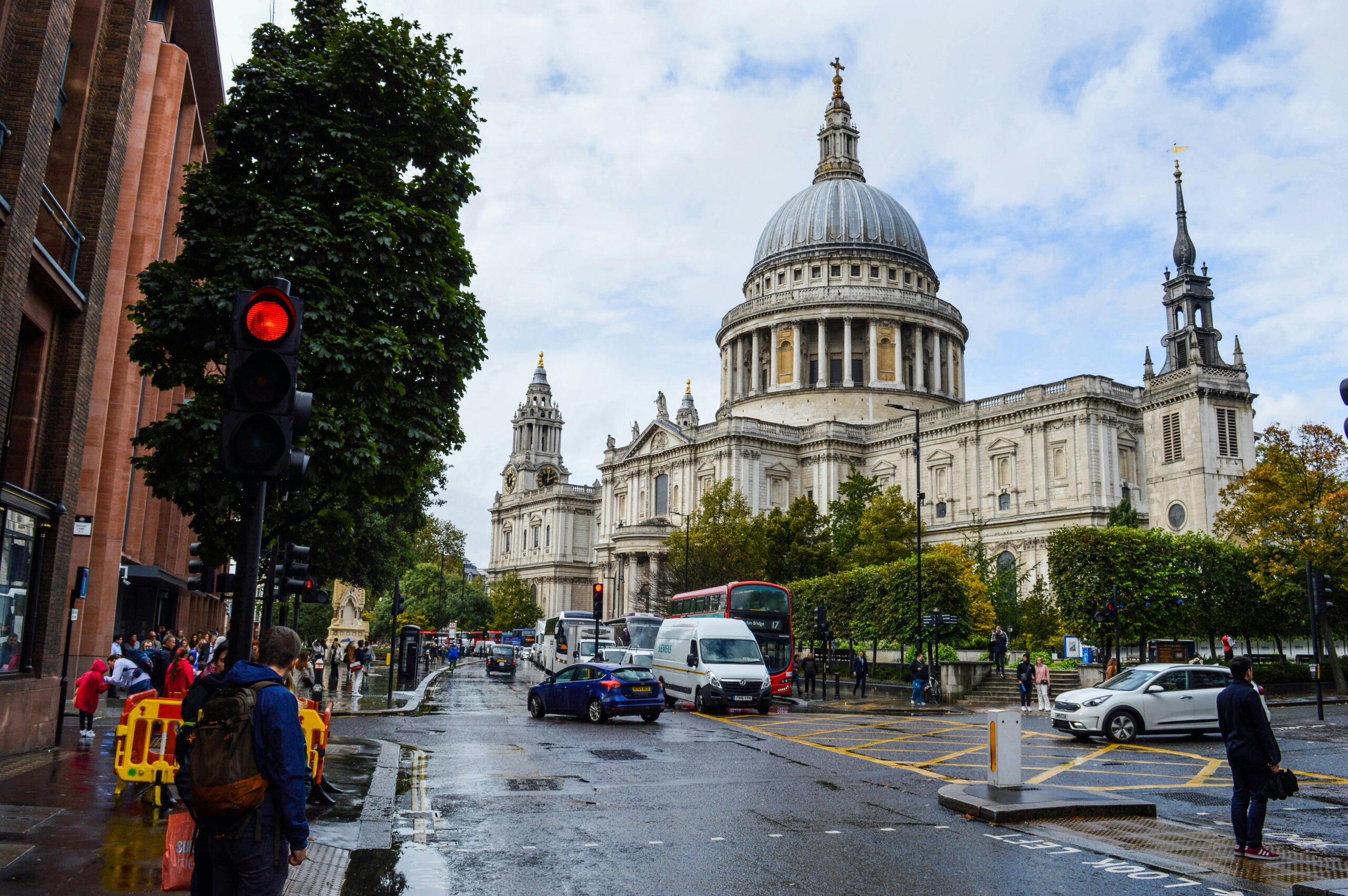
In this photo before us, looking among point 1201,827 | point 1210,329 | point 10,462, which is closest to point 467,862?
point 1201,827

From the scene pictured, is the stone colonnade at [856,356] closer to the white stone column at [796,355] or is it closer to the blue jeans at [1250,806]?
the white stone column at [796,355]

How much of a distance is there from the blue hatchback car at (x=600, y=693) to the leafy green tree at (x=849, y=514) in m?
A: 34.4

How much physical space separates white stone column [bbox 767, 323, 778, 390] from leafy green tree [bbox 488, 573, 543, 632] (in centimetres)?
3687

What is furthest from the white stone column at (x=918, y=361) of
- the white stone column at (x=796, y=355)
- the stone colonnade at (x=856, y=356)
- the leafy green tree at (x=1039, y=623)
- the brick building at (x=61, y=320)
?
the brick building at (x=61, y=320)

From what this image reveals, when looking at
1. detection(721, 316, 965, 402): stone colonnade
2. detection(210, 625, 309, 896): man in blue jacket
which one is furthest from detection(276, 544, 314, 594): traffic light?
detection(721, 316, 965, 402): stone colonnade

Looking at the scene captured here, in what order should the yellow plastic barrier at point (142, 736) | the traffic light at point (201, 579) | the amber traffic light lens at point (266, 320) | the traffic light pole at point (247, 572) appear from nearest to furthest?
the traffic light pole at point (247, 572)
the amber traffic light lens at point (266, 320)
the yellow plastic barrier at point (142, 736)
the traffic light at point (201, 579)

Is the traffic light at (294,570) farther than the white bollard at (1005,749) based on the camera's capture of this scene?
Yes

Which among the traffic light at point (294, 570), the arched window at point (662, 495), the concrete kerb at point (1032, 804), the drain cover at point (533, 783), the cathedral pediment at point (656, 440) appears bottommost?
the drain cover at point (533, 783)

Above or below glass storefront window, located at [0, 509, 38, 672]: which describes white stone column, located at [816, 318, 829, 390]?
above

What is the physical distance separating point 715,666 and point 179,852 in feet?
78.5

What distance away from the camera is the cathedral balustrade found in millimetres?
87875

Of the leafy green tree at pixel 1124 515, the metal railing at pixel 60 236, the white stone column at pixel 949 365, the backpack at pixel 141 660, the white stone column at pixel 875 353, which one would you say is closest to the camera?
the backpack at pixel 141 660

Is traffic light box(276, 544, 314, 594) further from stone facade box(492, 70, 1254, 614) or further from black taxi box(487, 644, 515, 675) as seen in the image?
stone facade box(492, 70, 1254, 614)

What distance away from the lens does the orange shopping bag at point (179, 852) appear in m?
5.96
